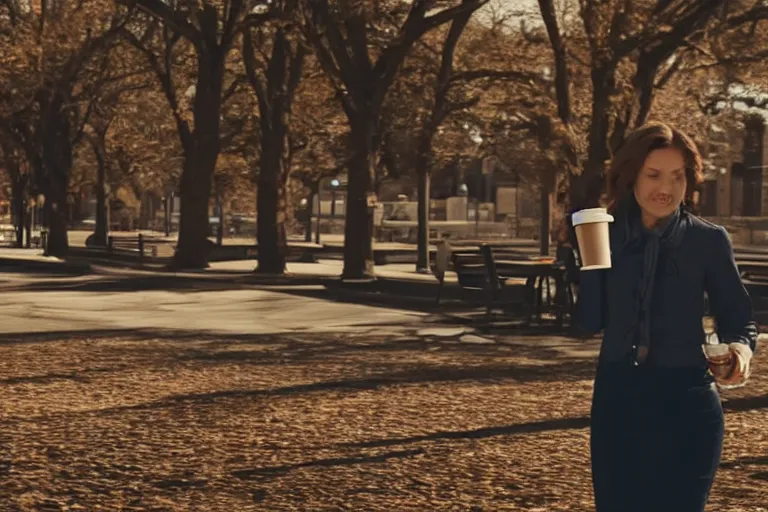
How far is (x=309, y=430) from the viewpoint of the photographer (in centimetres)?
1072

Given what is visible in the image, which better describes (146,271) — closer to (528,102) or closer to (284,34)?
(284,34)

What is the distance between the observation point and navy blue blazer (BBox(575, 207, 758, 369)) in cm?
445

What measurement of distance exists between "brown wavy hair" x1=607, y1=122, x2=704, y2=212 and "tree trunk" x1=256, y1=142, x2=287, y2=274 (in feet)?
103

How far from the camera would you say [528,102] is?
33000mm

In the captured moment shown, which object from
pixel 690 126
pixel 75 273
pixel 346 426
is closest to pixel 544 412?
pixel 346 426

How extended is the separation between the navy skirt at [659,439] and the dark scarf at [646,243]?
113 millimetres

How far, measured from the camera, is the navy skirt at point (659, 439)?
14.4 ft

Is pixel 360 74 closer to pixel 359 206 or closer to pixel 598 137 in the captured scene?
pixel 359 206

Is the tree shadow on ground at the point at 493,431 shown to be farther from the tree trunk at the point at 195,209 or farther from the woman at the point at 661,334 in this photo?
the tree trunk at the point at 195,209

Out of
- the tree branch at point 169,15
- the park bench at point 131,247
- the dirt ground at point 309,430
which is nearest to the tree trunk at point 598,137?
the dirt ground at point 309,430

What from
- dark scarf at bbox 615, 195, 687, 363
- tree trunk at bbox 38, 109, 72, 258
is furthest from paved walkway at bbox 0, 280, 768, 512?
tree trunk at bbox 38, 109, 72, 258

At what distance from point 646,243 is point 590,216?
338mm

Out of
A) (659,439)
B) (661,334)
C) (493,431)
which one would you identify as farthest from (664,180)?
(493,431)

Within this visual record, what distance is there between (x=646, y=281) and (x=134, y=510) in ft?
13.6
